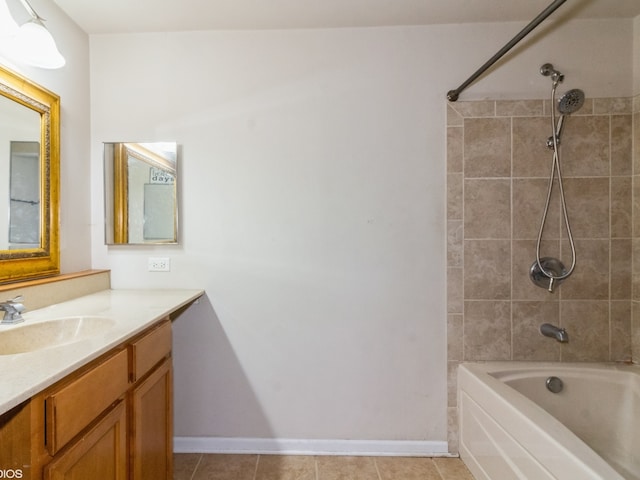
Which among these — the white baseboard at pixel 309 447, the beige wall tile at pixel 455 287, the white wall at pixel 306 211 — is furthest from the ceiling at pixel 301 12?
the white baseboard at pixel 309 447

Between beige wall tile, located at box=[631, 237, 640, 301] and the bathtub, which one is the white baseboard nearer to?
the bathtub

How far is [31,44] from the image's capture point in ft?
4.04

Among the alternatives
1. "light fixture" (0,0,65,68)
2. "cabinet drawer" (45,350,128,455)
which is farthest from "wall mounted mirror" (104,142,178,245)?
"cabinet drawer" (45,350,128,455)

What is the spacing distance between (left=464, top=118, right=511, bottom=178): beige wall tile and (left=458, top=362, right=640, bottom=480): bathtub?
3.56ft

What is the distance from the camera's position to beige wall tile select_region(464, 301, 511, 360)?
1765 mm

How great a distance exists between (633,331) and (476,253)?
0.95 m

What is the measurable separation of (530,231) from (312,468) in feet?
5.80

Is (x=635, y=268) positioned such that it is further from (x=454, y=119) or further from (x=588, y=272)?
(x=454, y=119)

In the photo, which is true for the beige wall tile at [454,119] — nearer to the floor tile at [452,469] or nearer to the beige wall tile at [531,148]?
the beige wall tile at [531,148]

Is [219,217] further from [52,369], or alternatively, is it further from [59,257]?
[52,369]

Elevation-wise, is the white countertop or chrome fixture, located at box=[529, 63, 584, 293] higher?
chrome fixture, located at box=[529, 63, 584, 293]

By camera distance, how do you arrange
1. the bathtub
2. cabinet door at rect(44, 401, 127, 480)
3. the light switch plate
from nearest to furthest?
cabinet door at rect(44, 401, 127, 480), the bathtub, the light switch plate

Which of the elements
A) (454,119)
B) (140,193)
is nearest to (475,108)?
(454,119)

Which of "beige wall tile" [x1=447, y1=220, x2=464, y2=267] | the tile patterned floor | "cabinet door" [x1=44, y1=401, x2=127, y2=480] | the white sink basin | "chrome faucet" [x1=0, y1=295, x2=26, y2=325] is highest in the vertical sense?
"beige wall tile" [x1=447, y1=220, x2=464, y2=267]
